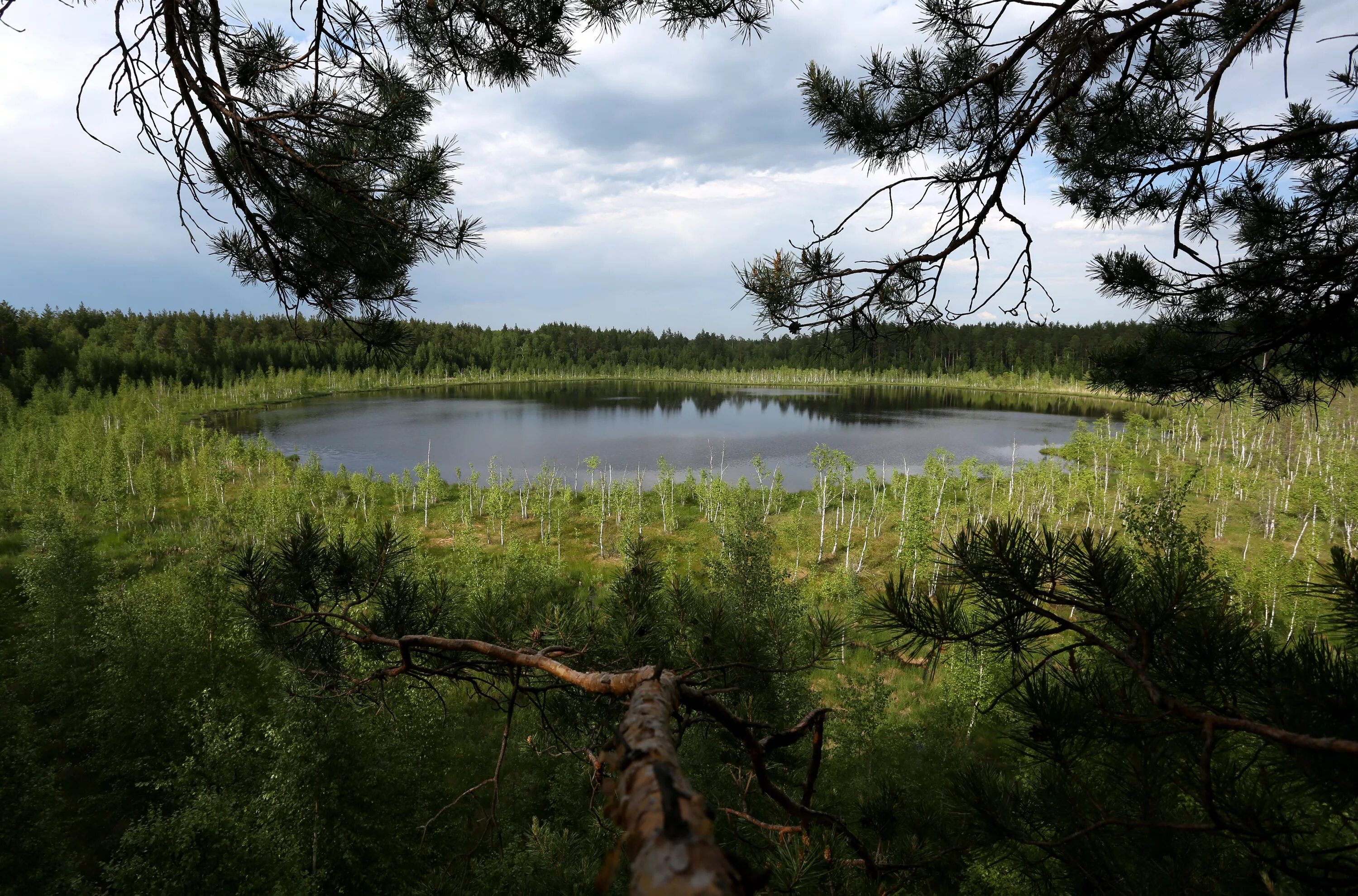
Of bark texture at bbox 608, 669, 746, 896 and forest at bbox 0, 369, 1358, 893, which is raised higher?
bark texture at bbox 608, 669, 746, 896

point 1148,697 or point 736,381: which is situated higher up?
point 736,381

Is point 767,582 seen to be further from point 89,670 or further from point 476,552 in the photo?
point 89,670

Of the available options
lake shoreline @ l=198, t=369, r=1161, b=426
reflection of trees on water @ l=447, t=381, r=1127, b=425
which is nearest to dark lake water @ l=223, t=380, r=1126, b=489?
reflection of trees on water @ l=447, t=381, r=1127, b=425

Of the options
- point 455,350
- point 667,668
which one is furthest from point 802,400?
point 667,668

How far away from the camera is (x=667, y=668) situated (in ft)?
4.95

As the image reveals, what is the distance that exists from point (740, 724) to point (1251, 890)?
62.9 inches

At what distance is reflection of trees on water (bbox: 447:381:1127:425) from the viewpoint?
65.4 metres

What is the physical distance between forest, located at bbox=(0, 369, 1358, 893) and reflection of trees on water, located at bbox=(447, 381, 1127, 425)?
120 feet

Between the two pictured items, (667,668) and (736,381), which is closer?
(667,668)

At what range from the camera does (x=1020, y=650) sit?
1.68m

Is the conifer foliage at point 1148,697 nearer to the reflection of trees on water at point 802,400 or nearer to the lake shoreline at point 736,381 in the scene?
the reflection of trees on water at point 802,400

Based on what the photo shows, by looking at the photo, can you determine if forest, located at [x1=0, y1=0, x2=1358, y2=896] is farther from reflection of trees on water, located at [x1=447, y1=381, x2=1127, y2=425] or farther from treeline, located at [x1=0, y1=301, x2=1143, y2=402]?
reflection of trees on water, located at [x1=447, y1=381, x2=1127, y2=425]

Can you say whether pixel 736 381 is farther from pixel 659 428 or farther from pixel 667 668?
pixel 667 668

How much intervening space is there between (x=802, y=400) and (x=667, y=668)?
3203 inches
